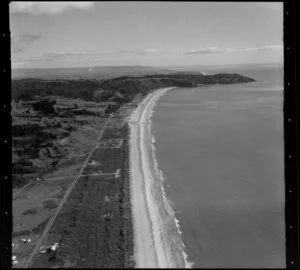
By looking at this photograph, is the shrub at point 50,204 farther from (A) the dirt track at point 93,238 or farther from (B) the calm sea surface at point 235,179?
(B) the calm sea surface at point 235,179

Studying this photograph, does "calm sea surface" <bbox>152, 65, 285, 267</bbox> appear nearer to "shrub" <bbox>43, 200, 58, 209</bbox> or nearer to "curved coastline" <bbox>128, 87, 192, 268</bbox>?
"curved coastline" <bbox>128, 87, 192, 268</bbox>

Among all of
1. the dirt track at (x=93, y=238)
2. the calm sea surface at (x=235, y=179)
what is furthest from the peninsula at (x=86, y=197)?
the calm sea surface at (x=235, y=179)

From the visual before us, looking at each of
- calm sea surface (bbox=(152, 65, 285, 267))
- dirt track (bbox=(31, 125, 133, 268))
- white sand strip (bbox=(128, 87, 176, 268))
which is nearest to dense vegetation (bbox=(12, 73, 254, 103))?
calm sea surface (bbox=(152, 65, 285, 267))

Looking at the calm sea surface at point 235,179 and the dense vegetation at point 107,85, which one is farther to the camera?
the dense vegetation at point 107,85

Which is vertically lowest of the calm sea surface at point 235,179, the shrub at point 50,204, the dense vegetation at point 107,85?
the shrub at point 50,204

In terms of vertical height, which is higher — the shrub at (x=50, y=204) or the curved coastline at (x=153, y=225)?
the curved coastline at (x=153, y=225)

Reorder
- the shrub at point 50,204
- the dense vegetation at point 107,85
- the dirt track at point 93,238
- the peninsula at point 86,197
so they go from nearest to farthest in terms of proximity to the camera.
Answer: the dirt track at point 93,238, the peninsula at point 86,197, the dense vegetation at point 107,85, the shrub at point 50,204

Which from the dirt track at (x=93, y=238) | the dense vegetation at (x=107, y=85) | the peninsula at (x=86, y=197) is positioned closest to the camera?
the dirt track at (x=93, y=238)
